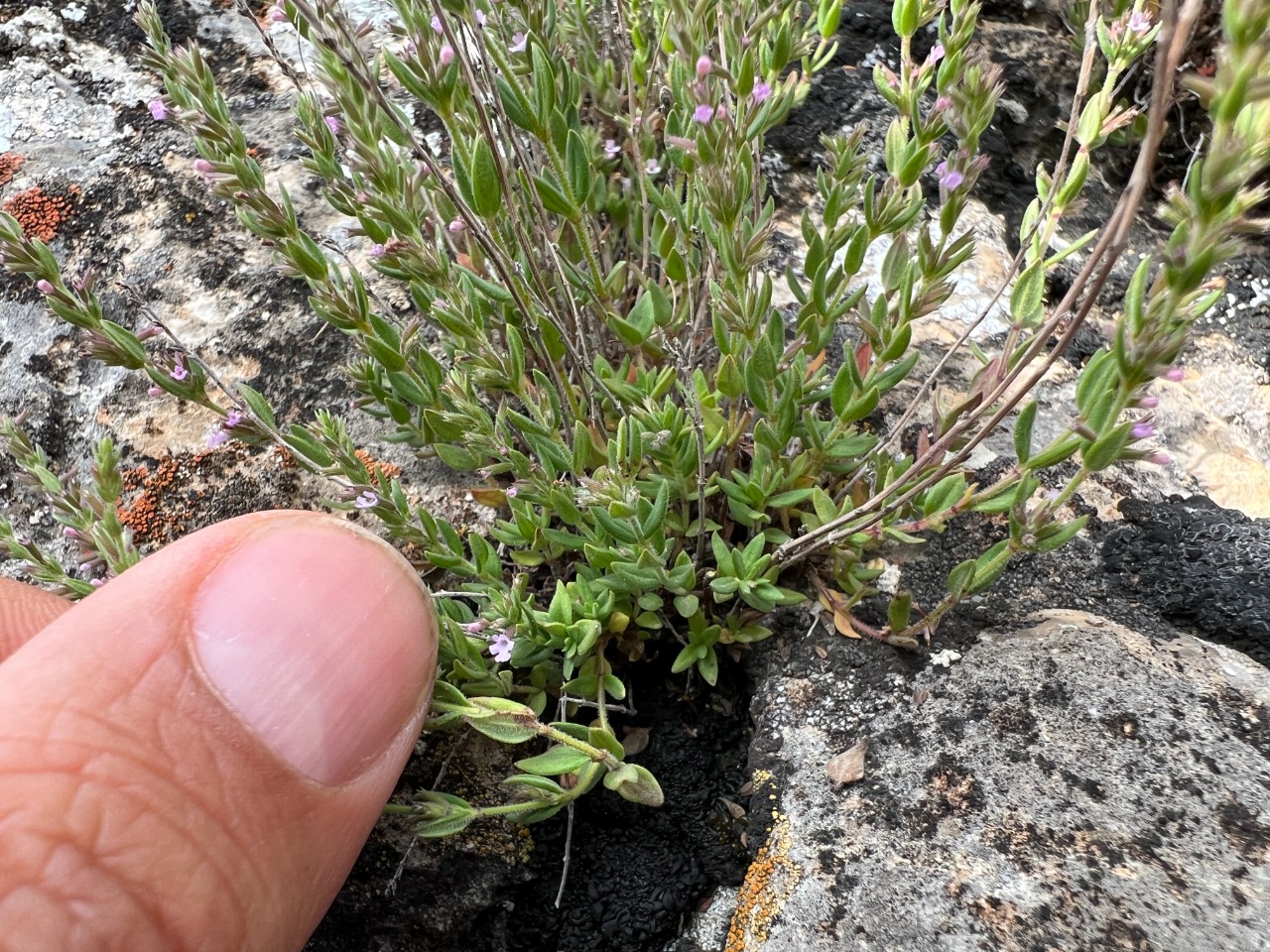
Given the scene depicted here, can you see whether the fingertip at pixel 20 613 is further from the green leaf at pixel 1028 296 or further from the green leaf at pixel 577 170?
the green leaf at pixel 1028 296

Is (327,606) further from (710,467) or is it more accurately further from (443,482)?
(710,467)

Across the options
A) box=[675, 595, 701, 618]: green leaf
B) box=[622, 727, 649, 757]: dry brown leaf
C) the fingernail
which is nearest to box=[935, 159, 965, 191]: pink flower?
box=[675, 595, 701, 618]: green leaf

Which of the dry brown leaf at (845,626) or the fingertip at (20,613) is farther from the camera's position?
the dry brown leaf at (845,626)

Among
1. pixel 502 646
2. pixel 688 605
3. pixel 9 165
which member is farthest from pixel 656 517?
pixel 9 165

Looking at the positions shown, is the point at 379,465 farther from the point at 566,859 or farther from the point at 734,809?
the point at 734,809

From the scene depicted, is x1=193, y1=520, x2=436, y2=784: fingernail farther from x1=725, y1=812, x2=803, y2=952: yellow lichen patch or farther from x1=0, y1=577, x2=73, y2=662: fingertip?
x1=725, y1=812, x2=803, y2=952: yellow lichen patch

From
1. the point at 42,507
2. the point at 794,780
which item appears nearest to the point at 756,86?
the point at 794,780

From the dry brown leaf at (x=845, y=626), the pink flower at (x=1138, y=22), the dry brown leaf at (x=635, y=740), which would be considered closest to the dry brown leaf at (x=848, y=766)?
the dry brown leaf at (x=845, y=626)
